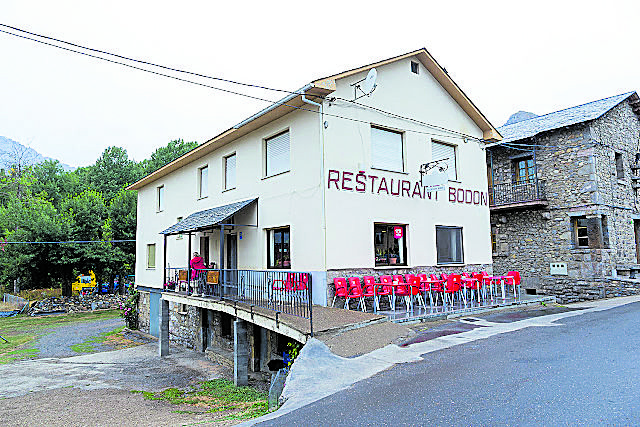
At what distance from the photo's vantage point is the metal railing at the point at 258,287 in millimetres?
9195

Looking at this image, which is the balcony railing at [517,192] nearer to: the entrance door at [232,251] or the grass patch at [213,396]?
the entrance door at [232,251]

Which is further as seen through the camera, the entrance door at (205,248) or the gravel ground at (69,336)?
the gravel ground at (69,336)

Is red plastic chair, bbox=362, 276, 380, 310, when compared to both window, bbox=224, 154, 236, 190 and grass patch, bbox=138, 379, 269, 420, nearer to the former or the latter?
grass patch, bbox=138, 379, 269, 420

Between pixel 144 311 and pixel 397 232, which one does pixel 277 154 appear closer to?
pixel 397 232

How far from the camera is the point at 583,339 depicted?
7.55 m

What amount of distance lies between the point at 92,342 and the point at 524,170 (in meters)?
21.9

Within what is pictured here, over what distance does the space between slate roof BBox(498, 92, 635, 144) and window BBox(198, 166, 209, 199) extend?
11336 mm

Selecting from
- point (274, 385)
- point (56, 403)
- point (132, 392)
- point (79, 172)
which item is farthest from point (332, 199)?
point (79, 172)

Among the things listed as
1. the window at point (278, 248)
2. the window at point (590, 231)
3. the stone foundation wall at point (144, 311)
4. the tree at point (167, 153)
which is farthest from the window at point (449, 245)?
the tree at point (167, 153)

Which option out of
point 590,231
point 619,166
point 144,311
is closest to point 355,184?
point 590,231

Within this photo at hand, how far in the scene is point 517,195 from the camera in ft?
60.3

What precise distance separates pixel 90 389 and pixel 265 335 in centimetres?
502

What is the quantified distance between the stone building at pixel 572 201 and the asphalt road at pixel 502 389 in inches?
389

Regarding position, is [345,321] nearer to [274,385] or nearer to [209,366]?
[274,385]
